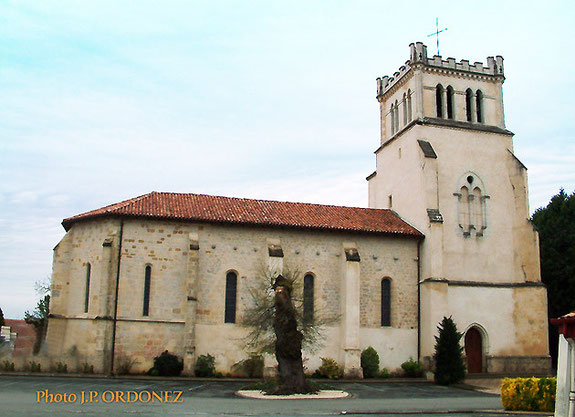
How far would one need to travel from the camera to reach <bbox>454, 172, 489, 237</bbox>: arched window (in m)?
35.0

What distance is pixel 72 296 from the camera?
3097 centimetres

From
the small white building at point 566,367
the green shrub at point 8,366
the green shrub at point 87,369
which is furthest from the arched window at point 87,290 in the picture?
the small white building at point 566,367

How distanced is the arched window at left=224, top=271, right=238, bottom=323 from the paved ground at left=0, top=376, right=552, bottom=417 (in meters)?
3.85

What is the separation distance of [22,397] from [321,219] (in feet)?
60.4

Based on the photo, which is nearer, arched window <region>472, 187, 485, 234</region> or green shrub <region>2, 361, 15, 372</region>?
green shrub <region>2, 361, 15, 372</region>

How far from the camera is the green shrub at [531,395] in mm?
19484

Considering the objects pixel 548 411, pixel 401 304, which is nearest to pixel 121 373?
pixel 401 304

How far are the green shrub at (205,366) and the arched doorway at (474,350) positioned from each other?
14.2 metres

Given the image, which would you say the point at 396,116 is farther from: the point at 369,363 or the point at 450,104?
the point at 369,363

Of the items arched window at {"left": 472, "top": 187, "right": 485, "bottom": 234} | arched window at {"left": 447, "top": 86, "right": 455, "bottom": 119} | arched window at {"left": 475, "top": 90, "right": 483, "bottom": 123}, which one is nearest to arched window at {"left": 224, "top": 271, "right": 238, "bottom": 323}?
arched window at {"left": 472, "top": 187, "right": 485, "bottom": 234}

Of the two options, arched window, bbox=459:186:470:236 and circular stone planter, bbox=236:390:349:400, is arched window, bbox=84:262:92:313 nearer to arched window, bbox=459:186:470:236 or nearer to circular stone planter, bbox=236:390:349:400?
circular stone planter, bbox=236:390:349:400

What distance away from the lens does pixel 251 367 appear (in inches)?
1185

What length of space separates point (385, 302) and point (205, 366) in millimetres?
10626

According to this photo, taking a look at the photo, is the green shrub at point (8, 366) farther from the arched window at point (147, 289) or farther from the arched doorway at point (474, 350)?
the arched doorway at point (474, 350)
